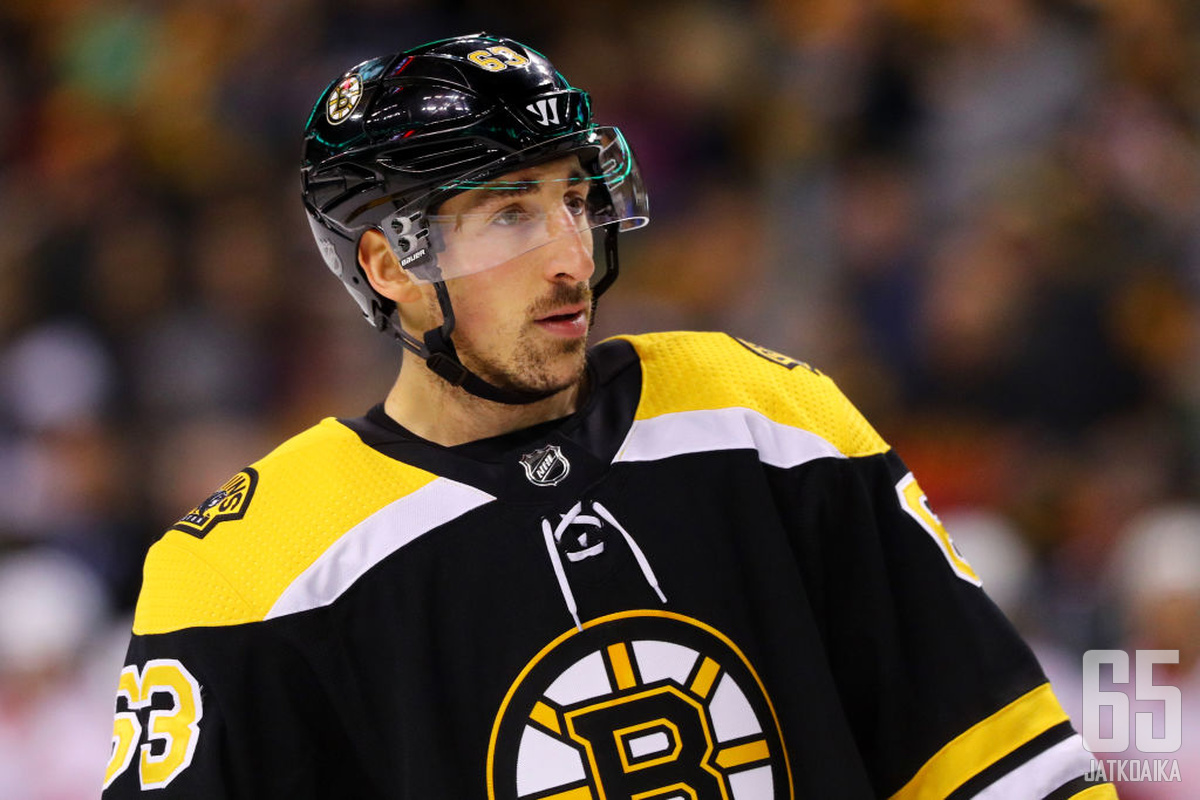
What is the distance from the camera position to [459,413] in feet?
6.16

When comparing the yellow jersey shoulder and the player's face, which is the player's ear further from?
the yellow jersey shoulder

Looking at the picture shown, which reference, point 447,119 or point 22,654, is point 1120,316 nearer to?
point 447,119

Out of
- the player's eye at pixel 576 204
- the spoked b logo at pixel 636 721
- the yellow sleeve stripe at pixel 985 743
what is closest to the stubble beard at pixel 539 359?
the player's eye at pixel 576 204

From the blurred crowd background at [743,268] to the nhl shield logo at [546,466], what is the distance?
1828mm

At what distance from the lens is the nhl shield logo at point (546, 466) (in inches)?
71.1

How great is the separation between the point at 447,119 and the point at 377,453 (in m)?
0.41

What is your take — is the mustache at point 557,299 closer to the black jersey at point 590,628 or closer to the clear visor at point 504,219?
the clear visor at point 504,219

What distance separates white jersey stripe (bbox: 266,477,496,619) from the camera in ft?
5.65

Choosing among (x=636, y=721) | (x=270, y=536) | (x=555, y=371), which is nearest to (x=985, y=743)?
(x=636, y=721)

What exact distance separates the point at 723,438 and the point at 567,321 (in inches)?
9.3

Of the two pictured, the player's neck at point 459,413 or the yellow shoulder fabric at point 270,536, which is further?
the player's neck at point 459,413

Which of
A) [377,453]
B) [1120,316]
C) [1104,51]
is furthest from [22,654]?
[1104,51]

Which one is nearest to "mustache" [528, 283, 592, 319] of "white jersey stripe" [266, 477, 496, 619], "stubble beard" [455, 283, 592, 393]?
"stubble beard" [455, 283, 592, 393]

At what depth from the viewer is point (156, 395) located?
4906mm
